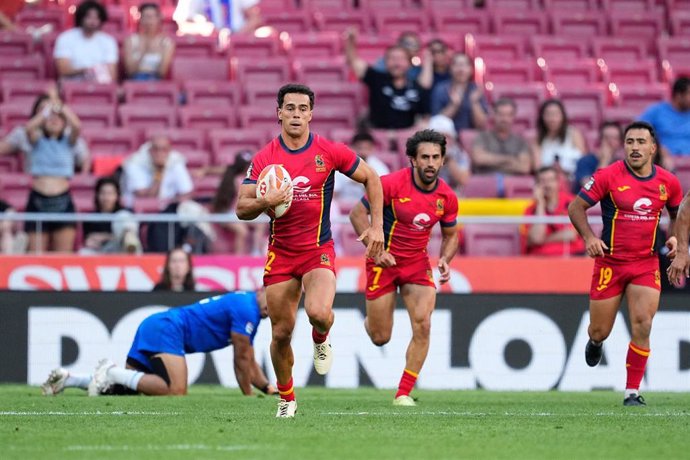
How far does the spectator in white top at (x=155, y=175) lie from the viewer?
623 inches

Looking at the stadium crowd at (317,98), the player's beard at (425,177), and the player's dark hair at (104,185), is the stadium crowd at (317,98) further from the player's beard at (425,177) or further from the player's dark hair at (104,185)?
the player's beard at (425,177)

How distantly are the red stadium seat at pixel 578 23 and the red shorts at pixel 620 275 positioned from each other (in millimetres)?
9556

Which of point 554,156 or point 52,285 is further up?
point 554,156

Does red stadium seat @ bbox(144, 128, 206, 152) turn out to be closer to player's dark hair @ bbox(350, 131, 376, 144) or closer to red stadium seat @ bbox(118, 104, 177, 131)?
red stadium seat @ bbox(118, 104, 177, 131)

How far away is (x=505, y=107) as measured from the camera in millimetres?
16688

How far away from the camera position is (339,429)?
862 centimetres

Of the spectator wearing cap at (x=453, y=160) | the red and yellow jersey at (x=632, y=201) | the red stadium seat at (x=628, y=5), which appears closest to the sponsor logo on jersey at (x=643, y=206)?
the red and yellow jersey at (x=632, y=201)

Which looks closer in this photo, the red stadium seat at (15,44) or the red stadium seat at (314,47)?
the red stadium seat at (15,44)

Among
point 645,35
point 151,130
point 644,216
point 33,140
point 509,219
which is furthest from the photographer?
point 645,35

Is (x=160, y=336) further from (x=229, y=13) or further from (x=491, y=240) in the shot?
(x=229, y=13)

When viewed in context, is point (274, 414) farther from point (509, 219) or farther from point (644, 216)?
point (509, 219)

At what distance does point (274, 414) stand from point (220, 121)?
8.54 m

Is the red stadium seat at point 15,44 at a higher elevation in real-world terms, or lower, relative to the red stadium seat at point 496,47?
lower

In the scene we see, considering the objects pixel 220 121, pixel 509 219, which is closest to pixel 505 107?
pixel 509 219
